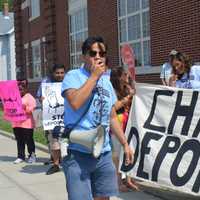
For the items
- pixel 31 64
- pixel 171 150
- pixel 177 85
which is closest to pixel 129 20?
pixel 177 85

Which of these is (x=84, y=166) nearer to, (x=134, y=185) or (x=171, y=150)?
(x=171, y=150)

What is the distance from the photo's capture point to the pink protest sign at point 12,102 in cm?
1095

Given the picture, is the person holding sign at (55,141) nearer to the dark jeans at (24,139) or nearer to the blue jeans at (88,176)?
the dark jeans at (24,139)

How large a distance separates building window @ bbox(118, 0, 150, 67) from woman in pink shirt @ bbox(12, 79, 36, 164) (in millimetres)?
5448

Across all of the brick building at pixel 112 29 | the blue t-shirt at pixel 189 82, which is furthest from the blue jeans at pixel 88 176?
the brick building at pixel 112 29

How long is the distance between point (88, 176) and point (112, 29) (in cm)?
1362

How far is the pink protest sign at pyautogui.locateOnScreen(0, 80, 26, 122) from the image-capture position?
11.0m

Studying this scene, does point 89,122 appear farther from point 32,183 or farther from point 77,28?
point 77,28

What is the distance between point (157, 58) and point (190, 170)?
8892 millimetres

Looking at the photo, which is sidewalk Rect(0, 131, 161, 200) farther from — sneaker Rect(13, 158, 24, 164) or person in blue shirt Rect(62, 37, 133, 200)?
person in blue shirt Rect(62, 37, 133, 200)

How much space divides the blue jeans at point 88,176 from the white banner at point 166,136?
1.78 meters

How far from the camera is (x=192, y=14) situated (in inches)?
509

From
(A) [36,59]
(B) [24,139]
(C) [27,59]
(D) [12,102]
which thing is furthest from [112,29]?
(C) [27,59]

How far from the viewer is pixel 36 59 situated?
27453 millimetres
